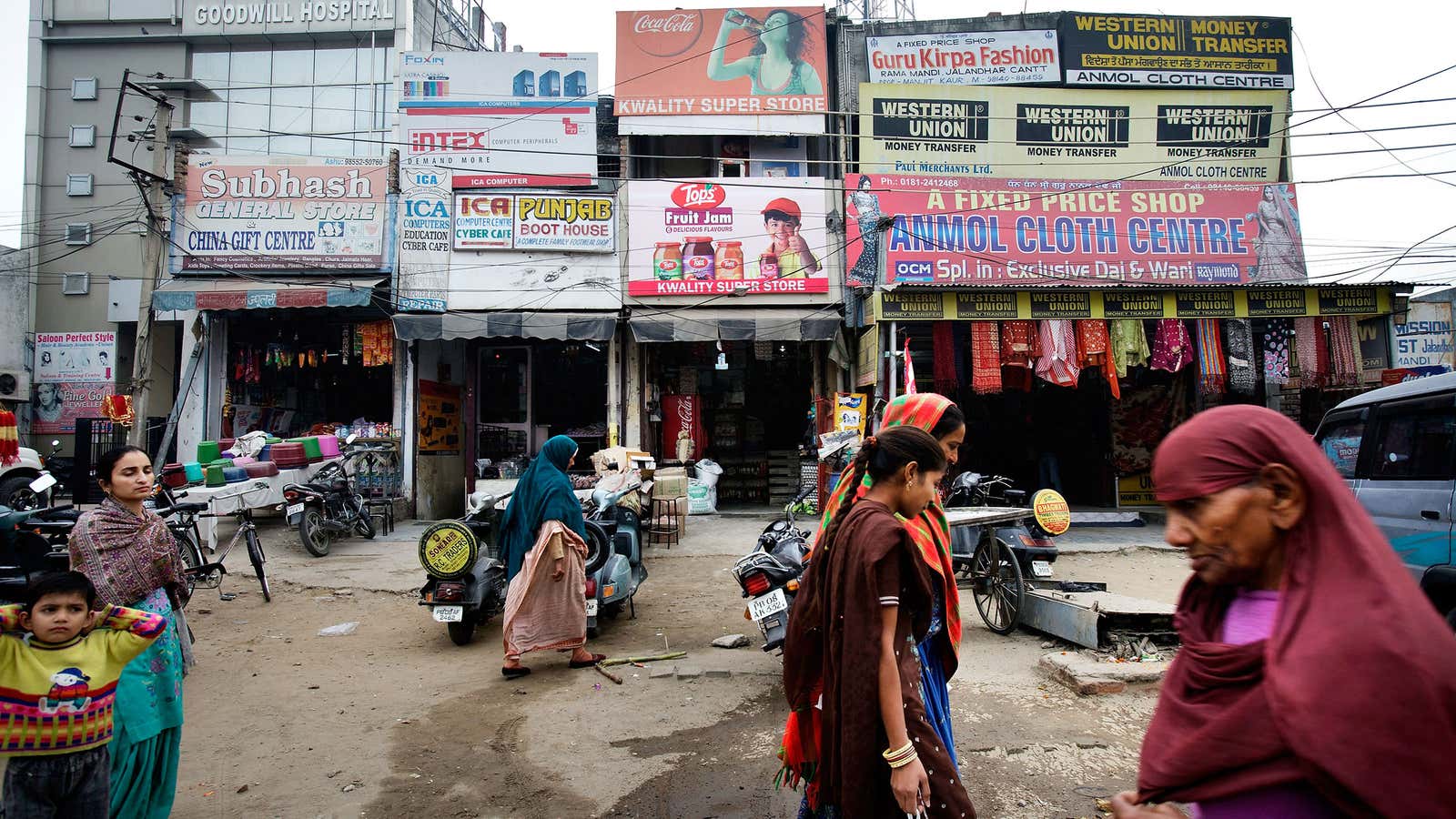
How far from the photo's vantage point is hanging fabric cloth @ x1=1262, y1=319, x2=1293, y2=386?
11.1 metres

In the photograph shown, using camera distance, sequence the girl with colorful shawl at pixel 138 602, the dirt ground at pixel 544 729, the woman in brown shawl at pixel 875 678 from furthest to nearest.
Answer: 1. the dirt ground at pixel 544 729
2. the girl with colorful shawl at pixel 138 602
3. the woman in brown shawl at pixel 875 678

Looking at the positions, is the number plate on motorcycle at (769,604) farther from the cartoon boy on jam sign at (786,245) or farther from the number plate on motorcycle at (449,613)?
the cartoon boy on jam sign at (786,245)

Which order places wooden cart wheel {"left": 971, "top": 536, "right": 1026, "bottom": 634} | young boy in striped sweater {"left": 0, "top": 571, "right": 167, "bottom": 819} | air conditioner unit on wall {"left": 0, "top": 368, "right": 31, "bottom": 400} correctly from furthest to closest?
air conditioner unit on wall {"left": 0, "top": 368, "right": 31, "bottom": 400} < wooden cart wheel {"left": 971, "top": 536, "right": 1026, "bottom": 634} < young boy in striped sweater {"left": 0, "top": 571, "right": 167, "bottom": 819}

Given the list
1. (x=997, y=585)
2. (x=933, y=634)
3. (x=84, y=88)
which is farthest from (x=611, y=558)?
(x=84, y=88)

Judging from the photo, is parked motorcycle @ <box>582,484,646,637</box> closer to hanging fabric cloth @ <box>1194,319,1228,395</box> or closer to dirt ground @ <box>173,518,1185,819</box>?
dirt ground @ <box>173,518,1185,819</box>

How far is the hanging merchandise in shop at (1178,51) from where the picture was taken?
43.8ft

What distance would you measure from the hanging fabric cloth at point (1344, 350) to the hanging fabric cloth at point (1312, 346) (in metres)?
0.09

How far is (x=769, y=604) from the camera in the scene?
4.70 m

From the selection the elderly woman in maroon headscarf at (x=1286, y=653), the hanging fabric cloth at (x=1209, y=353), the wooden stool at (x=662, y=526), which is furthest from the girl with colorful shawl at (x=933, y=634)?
the hanging fabric cloth at (x=1209, y=353)

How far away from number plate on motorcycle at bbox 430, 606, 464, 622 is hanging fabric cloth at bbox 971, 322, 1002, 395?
26.0ft

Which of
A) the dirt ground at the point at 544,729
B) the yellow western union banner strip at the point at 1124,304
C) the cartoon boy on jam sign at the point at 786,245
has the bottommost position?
the dirt ground at the point at 544,729

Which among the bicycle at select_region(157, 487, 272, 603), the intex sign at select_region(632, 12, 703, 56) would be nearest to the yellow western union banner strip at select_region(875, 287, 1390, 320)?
the intex sign at select_region(632, 12, 703, 56)

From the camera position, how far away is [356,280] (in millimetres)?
12492

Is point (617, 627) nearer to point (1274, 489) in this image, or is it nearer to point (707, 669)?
point (707, 669)
